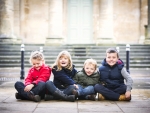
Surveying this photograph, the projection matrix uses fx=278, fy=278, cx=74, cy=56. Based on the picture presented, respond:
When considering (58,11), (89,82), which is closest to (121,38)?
(58,11)

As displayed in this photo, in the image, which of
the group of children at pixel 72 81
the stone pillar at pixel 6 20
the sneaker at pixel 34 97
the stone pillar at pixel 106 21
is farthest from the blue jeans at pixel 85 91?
the stone pillar at pixel 6 20

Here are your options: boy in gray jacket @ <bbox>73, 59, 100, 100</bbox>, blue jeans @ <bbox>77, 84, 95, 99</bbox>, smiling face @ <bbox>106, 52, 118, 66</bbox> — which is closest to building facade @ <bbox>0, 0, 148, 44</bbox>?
boy in gray jacket @ <bbox>73, 59, 100, 100</bbox>

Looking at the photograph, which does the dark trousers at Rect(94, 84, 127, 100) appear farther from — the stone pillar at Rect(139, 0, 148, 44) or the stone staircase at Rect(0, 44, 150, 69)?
the stone pillar at Rect(139, 0, 148, 44)

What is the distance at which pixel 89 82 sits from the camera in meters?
5.52

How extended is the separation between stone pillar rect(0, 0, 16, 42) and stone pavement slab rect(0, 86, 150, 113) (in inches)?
418

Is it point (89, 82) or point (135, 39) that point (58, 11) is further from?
point (89, 82)

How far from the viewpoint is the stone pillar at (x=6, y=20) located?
15.4m

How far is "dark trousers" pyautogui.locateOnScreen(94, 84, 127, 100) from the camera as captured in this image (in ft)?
17.1

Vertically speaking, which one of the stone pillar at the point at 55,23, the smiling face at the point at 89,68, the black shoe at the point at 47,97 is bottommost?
the black shoe at the point at 47,97

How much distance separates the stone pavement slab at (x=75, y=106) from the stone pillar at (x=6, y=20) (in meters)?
→ 10.6

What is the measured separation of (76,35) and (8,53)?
557cm

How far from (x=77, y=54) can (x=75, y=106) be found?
946 centimetres

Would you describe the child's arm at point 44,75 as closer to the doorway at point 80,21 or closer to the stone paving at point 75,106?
the stone paving at point 75,106

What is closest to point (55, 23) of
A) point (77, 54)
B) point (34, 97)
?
point (77, 54)
